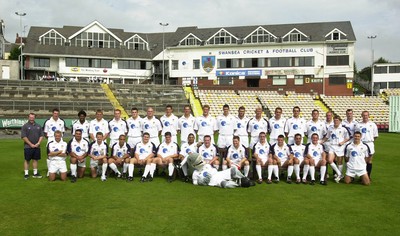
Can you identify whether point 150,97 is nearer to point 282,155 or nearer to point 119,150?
point 119,150

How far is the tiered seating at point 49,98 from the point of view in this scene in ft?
88.5

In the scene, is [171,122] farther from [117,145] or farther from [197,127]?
[117,145]

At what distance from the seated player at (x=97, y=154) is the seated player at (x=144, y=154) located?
79 cm

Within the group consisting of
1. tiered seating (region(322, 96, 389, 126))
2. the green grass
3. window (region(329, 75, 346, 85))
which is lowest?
the green grass

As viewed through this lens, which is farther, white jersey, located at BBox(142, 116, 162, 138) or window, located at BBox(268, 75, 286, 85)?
window, located at BBox(268, 75, 286, 85)

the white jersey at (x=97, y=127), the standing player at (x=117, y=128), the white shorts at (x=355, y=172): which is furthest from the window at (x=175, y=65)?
the white shorts at (x=355, y=172)

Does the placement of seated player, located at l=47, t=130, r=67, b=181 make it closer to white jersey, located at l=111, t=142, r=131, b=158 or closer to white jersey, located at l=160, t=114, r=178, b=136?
white jersey, located at l=111, t=142, r=131, b=158

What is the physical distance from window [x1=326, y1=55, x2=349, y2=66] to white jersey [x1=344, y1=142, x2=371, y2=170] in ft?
137

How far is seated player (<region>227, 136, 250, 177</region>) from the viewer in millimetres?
10391

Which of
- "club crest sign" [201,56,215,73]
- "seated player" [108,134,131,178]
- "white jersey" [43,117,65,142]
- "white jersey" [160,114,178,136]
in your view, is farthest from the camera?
"club crest sign" [201,56,215,73]

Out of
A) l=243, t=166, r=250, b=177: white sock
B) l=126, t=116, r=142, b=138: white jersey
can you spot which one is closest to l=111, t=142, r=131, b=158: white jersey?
l=126, t=116, r=142, b=138: white jersey

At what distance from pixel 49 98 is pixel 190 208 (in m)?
Answer: 28.4

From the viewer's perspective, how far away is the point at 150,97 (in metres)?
36.0

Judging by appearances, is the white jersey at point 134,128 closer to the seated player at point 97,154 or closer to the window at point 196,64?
the seated player at point 97,154
